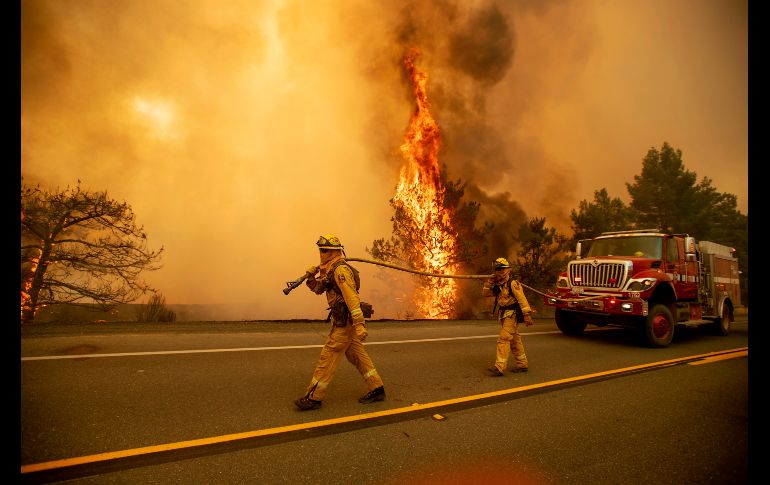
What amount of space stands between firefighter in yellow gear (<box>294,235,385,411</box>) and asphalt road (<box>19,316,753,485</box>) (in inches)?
8.5

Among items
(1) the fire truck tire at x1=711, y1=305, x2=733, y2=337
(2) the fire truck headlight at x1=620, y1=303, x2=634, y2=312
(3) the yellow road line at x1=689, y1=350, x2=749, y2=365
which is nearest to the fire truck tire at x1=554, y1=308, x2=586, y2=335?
(2) the fire truck headlight at x1=620, y1=303, x2=634, y2=312

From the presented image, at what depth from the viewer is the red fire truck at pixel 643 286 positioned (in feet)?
27.7

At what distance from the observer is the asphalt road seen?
→ 114 inches

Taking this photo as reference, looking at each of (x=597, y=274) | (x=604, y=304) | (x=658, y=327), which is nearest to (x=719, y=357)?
(x=658, y=327)

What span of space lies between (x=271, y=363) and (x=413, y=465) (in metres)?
3.68

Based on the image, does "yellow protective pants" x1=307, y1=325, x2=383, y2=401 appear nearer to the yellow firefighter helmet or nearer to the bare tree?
the yellow firefighter helmet

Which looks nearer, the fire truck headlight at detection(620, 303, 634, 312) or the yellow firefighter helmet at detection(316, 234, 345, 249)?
the yellow firefighter helmet at detection(316, 234, 345, 249)

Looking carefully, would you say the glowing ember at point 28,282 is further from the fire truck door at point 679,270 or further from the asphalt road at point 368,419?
the fire truck door at point 679,270

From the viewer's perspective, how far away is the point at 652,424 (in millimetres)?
4023

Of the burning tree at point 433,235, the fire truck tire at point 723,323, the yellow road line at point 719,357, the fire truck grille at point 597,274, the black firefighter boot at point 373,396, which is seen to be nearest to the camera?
the black firefighter boot at point 373,396

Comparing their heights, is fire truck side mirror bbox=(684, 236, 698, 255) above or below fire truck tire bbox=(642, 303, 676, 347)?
above

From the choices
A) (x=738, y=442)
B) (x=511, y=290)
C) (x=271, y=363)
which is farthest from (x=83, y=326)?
(x=738, y=442)

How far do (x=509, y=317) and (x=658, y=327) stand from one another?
Result: 5159 mm

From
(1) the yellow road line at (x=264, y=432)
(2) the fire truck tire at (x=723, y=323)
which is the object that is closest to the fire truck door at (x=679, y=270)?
(2) the fire truck tire at (x=723, y=323)
